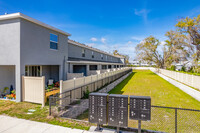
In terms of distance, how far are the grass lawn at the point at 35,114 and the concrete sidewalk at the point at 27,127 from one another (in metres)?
0.27

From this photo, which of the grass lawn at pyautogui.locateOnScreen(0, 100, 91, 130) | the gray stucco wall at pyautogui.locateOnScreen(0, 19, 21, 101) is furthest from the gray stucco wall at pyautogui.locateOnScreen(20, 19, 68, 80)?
the grass lawn at pyautogui.locateOnScreen(0, 100, 91, 130)

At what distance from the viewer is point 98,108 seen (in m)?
4.17

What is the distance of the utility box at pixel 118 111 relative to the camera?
155 inches

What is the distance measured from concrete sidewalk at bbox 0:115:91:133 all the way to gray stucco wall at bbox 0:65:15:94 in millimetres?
5480

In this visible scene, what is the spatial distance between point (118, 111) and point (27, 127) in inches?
141

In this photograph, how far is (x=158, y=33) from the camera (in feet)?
113

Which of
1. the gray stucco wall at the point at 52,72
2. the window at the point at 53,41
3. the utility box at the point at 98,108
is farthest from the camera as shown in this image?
the gray stucco wall at the point at 52,72

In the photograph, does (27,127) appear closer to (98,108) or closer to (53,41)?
(98,108)

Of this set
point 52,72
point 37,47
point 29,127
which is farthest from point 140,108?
point 52,72

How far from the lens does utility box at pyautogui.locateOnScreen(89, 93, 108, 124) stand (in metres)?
4.10

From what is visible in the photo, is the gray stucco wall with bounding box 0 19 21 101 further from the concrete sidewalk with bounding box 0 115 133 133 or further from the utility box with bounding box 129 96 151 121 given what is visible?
the utility box with bounding box 129 96 151 121

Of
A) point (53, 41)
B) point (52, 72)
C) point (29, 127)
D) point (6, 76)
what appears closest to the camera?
point (29, 127)

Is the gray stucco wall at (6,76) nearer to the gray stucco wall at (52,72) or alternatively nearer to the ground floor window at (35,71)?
the ground floor window at (35,71)

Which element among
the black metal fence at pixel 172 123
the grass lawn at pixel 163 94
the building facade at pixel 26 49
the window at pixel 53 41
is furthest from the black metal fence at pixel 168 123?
the window at pixel 53 41
